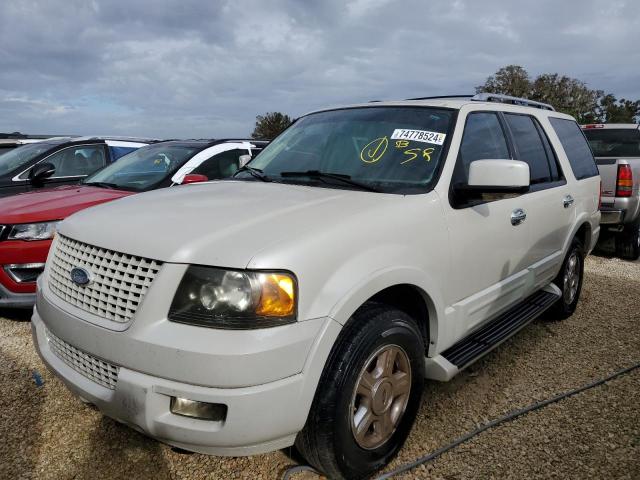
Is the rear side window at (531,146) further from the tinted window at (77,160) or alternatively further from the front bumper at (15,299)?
the tinted window at (77,160)

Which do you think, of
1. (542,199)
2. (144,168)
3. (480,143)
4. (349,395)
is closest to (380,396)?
(349,395)

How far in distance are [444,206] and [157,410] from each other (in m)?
1.64

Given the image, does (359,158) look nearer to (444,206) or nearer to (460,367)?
(444,206)

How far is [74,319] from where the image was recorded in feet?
6.50

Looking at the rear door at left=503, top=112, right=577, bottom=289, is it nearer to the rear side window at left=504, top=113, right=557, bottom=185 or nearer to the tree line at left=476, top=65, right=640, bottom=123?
the rear side window at left=504, top=113, right=557, bottom=185

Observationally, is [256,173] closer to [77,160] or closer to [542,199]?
[542,199]

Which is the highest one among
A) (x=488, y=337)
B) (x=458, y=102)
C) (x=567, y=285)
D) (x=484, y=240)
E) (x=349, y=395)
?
(x=458, y=102)

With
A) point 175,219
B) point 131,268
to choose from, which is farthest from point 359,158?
point 131,268

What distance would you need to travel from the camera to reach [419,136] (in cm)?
276

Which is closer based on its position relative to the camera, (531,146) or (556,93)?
(531,146)

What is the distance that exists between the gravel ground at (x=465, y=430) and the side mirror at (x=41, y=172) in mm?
2476

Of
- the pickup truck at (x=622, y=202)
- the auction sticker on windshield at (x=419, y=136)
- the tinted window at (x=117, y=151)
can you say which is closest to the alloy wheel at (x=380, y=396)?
the auction sticker on windshield at (x=419, y=136)

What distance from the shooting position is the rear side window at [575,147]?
4.07 m

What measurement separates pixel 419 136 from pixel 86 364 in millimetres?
2050
